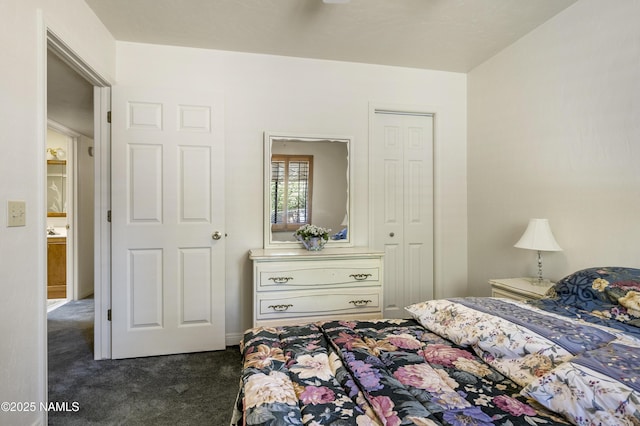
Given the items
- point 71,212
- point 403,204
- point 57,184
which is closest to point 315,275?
point 403,204

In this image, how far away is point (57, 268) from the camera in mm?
4219

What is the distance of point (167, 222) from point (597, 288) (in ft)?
9.14

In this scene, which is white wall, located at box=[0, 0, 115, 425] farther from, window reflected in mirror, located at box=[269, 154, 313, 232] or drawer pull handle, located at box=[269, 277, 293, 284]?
window reflected in mirror, located at box=[269, 154, 313, 232]

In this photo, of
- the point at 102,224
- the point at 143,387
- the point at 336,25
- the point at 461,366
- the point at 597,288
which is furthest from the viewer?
the point at 102,224

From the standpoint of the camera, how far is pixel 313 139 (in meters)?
2.86

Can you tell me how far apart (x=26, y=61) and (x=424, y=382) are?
2.20 meters

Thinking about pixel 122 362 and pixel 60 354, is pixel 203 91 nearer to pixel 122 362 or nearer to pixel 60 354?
pixel 122 362

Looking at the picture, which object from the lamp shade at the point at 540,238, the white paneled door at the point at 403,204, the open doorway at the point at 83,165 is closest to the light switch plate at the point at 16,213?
the open doorway at the point at 83,165

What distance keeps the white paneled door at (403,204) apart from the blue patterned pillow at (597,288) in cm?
147

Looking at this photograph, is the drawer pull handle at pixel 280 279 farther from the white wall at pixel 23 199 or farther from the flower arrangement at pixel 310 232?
the white wall at pixel 23 199

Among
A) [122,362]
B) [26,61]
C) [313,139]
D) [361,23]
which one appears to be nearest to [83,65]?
[26,61]

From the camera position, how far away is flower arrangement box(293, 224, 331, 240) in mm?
2639

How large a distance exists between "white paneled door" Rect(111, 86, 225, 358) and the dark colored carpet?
0.60 ft

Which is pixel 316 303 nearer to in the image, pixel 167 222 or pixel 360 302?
pixel 360 302
